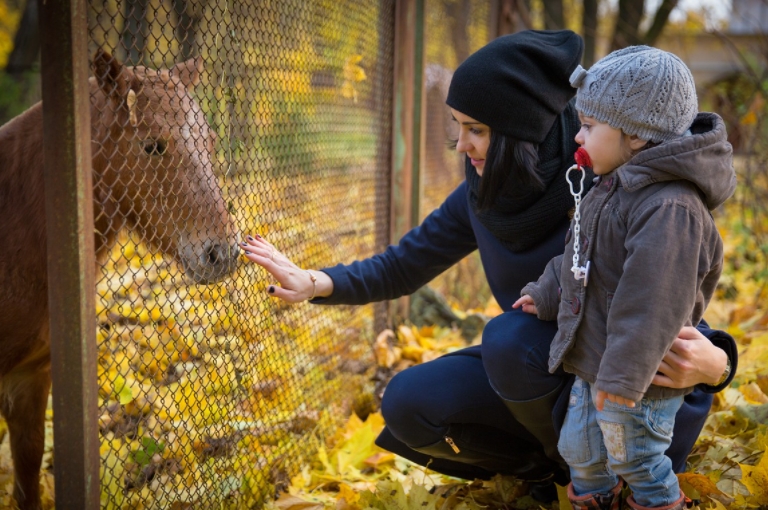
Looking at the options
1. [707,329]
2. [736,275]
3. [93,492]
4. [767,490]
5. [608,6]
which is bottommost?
[736,275]

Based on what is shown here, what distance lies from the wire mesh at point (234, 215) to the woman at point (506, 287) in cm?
36

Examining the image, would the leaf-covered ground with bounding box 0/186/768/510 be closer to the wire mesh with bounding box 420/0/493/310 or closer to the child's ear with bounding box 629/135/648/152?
the child's ear with bounding box 629/135/648/152

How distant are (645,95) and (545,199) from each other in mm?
660

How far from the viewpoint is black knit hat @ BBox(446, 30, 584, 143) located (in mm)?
2500

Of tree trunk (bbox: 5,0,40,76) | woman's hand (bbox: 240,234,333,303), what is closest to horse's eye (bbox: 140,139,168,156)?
woman's hand (bbox: 240,234,333,303)

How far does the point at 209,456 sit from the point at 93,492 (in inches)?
26.7

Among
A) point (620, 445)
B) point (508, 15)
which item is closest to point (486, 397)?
point (620, 445)

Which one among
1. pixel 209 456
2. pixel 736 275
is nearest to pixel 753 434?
pixel 209 456

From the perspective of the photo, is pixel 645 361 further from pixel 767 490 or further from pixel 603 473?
pixel 767 490

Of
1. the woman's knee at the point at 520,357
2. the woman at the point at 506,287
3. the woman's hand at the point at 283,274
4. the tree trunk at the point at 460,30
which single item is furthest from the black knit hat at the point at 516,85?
the tree trunk at the point at 460,30

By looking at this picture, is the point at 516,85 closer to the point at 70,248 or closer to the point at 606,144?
the point at 606,144

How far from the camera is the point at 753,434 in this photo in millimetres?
3051

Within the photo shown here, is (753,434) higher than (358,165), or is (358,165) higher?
(358,165)

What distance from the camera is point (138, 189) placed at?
8.45 ft
